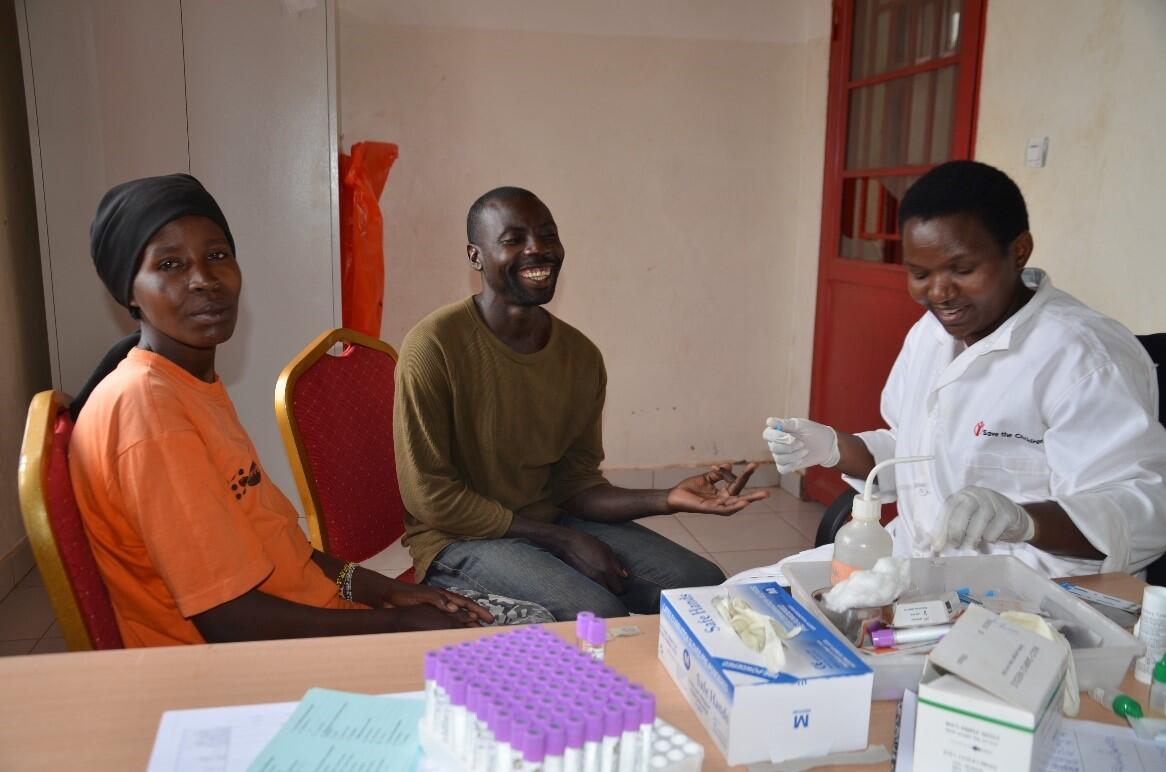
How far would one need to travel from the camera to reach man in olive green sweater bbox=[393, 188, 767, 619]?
1757 millimetres

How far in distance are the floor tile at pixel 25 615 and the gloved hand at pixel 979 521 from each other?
2.66 metres

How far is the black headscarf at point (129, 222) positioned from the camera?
137 cm

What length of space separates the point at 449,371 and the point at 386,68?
2.25 meters

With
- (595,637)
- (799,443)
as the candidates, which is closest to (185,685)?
(595,637)

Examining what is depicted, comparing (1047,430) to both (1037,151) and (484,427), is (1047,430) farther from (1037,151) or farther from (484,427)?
(1037,151)

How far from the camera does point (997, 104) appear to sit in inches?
113

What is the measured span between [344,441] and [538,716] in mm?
1119

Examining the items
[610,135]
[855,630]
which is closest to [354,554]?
[855,630]

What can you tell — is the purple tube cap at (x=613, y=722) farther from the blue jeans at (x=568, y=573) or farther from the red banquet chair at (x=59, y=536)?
the blue jeans at (x=568, y=573)

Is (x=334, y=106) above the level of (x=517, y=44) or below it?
below

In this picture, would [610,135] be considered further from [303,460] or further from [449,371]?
[303,460]

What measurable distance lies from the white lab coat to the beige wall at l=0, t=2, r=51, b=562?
9.42 ft

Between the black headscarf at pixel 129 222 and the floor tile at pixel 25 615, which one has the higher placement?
the black headscarf at pixel 129 222

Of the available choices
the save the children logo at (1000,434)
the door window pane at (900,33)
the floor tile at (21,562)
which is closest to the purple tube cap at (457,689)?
the save the children logo at (1000,434)
